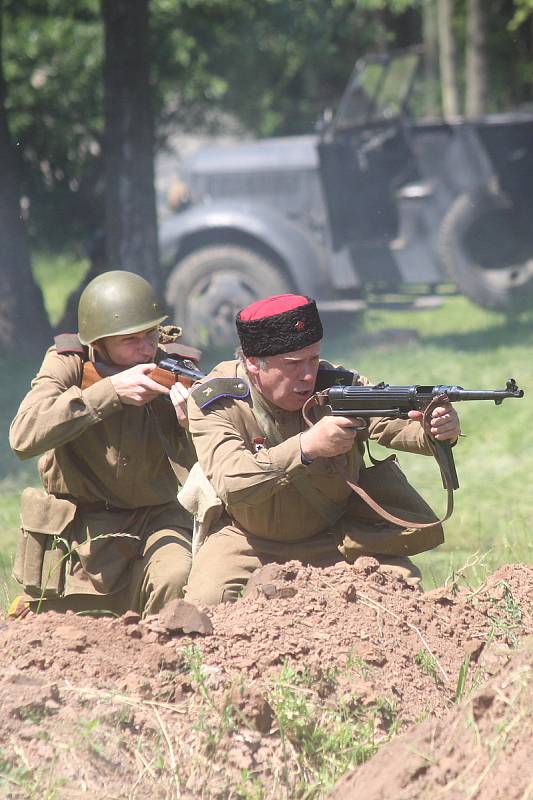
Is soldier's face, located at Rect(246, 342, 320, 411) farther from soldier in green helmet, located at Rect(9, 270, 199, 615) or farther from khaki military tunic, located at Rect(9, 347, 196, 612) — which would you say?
khaki military tunic, located at Rect(9, 347, 196, 612)

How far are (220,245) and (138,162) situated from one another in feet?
4.07

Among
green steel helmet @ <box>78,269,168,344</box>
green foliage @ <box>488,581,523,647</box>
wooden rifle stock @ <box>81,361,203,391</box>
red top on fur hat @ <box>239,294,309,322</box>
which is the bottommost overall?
green foliage @ <box>488,581,523,647</box>

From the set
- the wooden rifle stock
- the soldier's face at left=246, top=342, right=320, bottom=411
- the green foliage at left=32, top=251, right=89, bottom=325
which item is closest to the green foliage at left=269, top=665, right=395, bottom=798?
the soldier's face at left=246, top=342, right=320, bottom=411

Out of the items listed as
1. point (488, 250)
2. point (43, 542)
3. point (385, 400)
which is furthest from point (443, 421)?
point (488, 250)

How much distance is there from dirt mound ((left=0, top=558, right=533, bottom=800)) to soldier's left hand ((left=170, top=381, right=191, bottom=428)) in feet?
2.67

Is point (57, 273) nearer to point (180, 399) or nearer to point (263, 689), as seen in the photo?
point (180, 399)

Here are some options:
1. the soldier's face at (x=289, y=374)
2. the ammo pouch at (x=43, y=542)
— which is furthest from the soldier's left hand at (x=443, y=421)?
the ammo pouch at (x=43, y=542)

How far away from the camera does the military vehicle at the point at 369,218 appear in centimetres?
1302

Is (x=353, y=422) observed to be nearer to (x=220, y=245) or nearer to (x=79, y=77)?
(x=220, y=245)

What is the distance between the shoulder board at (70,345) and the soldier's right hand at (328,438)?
1.25 m

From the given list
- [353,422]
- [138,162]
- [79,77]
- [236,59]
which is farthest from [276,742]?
[236,59]

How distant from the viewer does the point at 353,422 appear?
4.25 metres

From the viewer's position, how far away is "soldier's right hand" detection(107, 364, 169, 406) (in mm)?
4855

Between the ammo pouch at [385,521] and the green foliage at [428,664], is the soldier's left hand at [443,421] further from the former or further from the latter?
the green foliage at [428,664]
